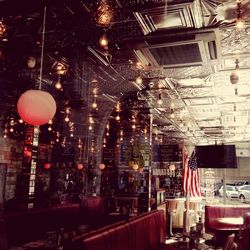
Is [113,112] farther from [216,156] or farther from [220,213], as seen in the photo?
[220,213]

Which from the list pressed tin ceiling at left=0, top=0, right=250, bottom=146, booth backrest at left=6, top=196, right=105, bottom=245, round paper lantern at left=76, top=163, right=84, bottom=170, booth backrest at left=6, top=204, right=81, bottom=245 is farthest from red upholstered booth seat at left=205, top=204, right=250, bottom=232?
round paper lantern at left=76, top=163, right=84, bottom=170

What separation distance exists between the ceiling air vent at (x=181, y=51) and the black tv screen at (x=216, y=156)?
580 centimetres

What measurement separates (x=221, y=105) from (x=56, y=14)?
19.3 ft

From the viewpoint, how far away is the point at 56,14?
3.77 m

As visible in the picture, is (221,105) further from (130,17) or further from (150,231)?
(130,17)

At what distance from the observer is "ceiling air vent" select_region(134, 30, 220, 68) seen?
4.18 m

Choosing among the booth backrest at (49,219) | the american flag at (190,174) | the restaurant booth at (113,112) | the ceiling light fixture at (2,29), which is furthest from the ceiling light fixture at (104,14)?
the american flag at (190,174)

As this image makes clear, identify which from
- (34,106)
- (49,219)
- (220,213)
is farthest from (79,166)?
(34,106)

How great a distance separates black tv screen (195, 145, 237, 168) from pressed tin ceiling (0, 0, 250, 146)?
2334 millimetres

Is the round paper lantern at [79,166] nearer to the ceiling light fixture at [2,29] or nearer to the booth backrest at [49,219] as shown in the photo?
the booth backrest at [49,219]

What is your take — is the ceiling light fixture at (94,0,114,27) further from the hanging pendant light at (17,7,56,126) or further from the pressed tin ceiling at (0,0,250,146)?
the hanging pendant light at (17,7,56,126)

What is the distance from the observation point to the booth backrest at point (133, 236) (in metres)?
3.44

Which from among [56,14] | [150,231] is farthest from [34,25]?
[150,231]

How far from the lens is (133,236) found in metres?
4.69
